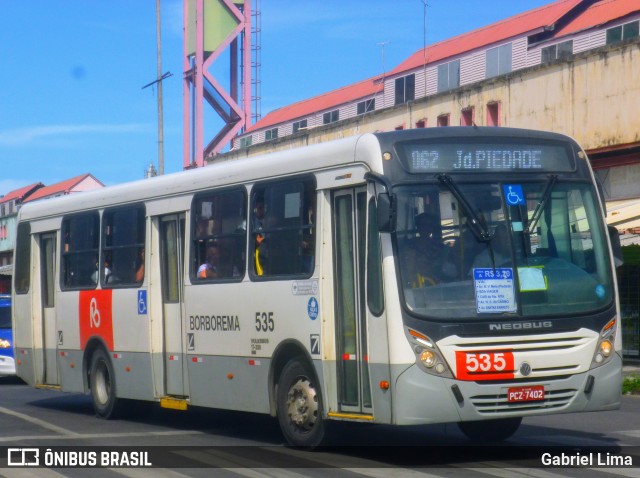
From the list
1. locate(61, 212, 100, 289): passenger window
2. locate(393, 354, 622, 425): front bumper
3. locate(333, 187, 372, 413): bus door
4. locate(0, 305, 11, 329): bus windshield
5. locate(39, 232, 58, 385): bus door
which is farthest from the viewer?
locate(0, 305, 11, 329): bus windshield

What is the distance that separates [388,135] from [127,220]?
592 cm

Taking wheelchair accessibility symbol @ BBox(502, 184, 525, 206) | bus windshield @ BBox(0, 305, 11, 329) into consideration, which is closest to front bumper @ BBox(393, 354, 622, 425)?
wheelchair accessibility symbol @ BBox(502, 184, 525, 206)

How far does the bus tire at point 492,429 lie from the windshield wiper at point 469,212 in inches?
104

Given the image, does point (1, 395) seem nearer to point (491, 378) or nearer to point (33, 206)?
point (33, 206)

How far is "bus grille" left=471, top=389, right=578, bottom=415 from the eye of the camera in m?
10.4

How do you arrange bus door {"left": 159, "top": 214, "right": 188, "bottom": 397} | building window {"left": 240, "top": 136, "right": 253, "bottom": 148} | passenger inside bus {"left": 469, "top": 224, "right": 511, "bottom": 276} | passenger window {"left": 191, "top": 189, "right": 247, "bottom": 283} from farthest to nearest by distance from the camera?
building window {"left": 240, "top": 136, "right": 253, "bottom": 148} → bus door {"left": 159, "top": 214, "right": 188, "bottom": 397} → passenger window {"left": 191, "top": 189, "right": 247, "bottom": 283} → passenger inside bus {"left": 469, "top": 224, "right": 511, "bottom": 276}

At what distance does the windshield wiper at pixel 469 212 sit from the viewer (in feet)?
35.0

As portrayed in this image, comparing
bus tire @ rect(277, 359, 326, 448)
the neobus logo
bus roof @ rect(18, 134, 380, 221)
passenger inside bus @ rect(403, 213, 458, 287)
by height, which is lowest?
bus tire @ rect(277, 359, 326, 448)

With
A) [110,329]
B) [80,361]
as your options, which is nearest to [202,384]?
[110,329]

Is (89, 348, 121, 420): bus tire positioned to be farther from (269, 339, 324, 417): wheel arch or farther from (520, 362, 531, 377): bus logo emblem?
(520, 362, 531, 377): bus logo emblem

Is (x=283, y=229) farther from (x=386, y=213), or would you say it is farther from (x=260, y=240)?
(x=386, y=213)

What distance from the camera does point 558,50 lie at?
44000 millimetres

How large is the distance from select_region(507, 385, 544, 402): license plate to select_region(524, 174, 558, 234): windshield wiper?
1442 millimetres

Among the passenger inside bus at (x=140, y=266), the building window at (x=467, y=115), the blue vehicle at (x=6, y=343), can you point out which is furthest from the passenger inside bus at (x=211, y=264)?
the building window at (x=467, y=115)
